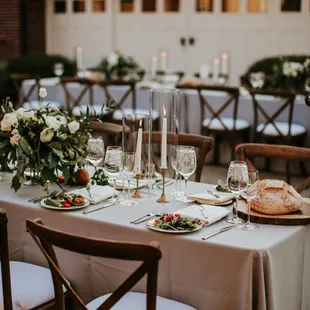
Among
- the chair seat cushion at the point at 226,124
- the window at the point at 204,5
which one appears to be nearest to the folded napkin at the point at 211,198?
the chair seat cushion at the point at 226,124

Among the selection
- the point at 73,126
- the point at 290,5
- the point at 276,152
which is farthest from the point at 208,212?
the point at 290,5

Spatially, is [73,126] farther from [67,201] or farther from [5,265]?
[5,265]

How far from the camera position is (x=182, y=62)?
9.22 meters

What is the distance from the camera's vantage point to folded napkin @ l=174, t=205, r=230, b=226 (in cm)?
278

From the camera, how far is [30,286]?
9.27ft

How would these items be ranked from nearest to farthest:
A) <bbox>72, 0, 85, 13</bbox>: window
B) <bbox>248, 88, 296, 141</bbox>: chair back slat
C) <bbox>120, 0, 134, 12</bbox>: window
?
<bbox>248, 88, 296, 141</bbox>: chair back slat < <bbox>120, 0, 134, 12</bbox>: window < <bbox>72, 0, 85, 13</bbox>: window

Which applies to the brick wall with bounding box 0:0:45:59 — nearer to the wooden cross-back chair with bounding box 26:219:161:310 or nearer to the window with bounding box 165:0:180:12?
the window with bounding box 165:0:180:12

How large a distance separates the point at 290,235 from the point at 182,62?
6.74 metres

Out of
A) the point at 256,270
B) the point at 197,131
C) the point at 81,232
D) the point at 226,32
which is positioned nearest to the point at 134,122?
the point at 81,232

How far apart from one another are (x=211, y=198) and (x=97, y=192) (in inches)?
20.0

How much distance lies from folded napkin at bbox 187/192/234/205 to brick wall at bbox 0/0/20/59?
24.1 ft

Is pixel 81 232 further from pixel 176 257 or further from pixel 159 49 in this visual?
pixel 159 49

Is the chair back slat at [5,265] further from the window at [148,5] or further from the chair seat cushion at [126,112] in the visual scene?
the window at [148,5]

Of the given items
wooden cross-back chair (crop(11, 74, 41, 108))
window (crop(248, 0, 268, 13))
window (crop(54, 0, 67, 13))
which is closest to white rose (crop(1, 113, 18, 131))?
wooden cross-back chair (crop(11, 74, 41, 108))
